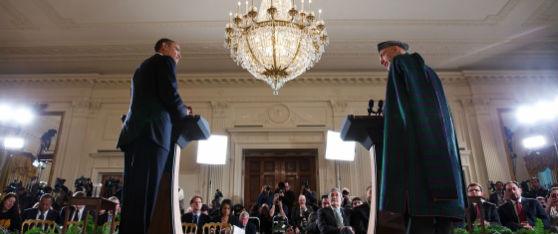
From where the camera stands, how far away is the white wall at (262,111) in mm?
7449

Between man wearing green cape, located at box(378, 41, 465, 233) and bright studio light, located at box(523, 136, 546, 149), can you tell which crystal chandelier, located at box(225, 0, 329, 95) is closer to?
man wearing green cape, located at box(378, 41, 465, 233)

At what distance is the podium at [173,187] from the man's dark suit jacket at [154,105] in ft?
0.28

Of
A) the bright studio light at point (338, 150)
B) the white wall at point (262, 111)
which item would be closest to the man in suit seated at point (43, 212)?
the white wall at point (262, 111)

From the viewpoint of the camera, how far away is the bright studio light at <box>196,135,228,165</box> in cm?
662

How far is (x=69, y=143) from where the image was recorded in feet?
25.3

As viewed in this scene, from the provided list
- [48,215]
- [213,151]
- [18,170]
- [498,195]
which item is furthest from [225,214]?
[18,170]

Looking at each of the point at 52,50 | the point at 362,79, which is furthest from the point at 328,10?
the point at 52,50

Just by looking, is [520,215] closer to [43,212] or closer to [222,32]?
[222,32]

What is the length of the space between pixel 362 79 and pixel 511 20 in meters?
3.09

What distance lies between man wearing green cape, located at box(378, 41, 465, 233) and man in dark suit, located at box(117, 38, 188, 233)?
1198 millimetres

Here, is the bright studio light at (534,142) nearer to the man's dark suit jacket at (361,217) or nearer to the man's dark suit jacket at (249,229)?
the man's dark suit jacket at (361,217)

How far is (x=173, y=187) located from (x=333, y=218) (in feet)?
8.67

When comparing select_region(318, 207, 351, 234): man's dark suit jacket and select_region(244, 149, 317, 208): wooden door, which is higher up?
select_region(244, 149, 317, 208): wooden door

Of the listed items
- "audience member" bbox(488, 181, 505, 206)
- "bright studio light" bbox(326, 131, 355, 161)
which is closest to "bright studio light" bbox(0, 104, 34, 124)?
"bright studio light" bbox(326, 131, 355, 161)
